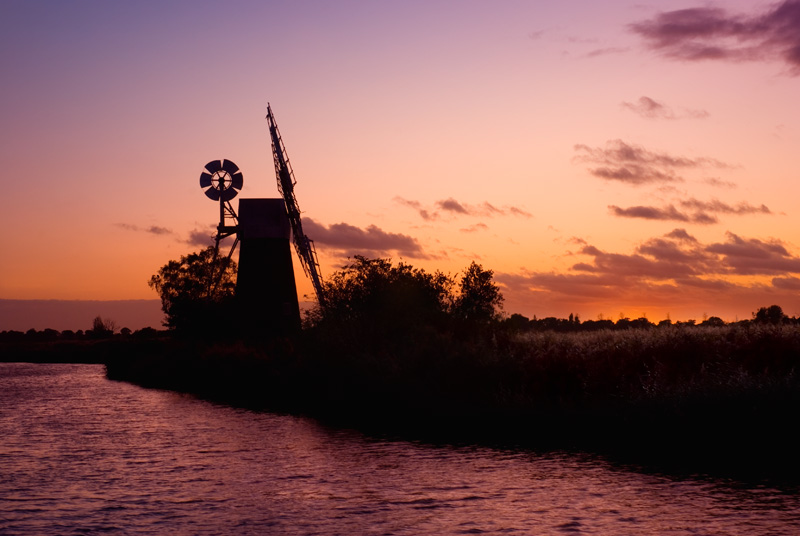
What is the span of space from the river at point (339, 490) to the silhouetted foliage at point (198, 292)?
4114cm

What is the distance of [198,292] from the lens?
9125 cm

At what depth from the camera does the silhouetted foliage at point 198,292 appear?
234 ft

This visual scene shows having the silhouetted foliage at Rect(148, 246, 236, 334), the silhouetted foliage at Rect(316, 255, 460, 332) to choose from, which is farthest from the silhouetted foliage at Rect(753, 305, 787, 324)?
the silhouetted foliage at Rect(148, 246, 236, 334)

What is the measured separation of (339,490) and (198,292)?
74.8 meters

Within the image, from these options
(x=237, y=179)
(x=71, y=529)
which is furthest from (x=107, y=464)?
(x=237, y=179)

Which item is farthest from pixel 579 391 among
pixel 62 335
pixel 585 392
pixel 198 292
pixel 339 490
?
pixel 62 335

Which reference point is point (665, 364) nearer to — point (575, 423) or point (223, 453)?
point (575, 423)

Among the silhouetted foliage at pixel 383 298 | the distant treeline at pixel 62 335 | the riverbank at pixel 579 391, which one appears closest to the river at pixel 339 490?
the riverbank at pixel 579 391

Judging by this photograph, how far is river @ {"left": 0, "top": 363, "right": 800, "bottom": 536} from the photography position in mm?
15703

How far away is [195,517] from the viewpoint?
1661 cm

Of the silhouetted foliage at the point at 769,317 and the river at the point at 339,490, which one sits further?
the silhouetted foliage at the point at 769,317

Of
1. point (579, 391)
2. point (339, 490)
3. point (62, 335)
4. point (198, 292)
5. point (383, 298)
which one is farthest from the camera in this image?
point (62, 335)

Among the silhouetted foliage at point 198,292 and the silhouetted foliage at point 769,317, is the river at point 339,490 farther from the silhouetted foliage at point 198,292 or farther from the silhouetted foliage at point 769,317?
the silhouetted foliage at point 198,292

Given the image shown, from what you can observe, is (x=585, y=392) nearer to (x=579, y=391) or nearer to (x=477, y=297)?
(x=579, y=391)
